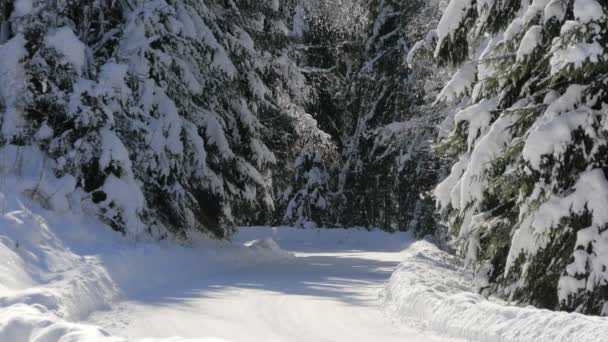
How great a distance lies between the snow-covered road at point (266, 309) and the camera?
8.32 metres

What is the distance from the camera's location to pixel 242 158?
18281 mm

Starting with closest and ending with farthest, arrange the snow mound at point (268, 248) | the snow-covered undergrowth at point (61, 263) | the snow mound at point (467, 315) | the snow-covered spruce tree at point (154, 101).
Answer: the snow mound at point (467, 315) < the snow-covered undergrowth at point (61, 263) < the snow-covered spruce tree at point (154, 101) < the snow mound at point (268, 248)

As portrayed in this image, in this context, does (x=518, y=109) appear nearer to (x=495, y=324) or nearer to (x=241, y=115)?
(x=495, y=324)

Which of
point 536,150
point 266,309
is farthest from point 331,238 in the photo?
point 536,150

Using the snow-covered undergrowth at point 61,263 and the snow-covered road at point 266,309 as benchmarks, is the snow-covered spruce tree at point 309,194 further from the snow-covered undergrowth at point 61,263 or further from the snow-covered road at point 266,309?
the snow-covered undergrowth at point 61,263

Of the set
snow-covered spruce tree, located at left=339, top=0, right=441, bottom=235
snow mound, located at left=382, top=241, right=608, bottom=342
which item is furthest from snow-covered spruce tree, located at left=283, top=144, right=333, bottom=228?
snow mound, located at left=382, top=241, right=608, bottom=342

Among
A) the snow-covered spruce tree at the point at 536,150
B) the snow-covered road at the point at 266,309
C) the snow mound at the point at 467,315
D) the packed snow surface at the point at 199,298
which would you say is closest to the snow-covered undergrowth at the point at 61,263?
the packed snow surface at the point at 199,298

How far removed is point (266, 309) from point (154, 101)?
251 inches

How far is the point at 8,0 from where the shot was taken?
14.2 metres

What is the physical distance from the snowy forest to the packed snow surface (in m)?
0.04

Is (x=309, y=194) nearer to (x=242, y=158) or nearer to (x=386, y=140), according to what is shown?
(x=386, y=140)

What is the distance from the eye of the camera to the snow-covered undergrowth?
684 centimetres

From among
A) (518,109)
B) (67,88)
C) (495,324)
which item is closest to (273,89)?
(67,88)

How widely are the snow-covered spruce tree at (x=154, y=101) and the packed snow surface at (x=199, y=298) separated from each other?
1.01 m
